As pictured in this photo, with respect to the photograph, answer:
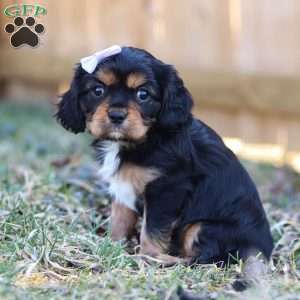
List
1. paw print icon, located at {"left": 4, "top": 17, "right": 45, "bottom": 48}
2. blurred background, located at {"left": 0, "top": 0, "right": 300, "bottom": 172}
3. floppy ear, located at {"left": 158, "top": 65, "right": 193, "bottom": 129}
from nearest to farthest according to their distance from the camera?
floppy ear, located at {"left": 158, "top": 65, "right": 193, "bottom": 129} < paw print icon, located at {"left": 4, "top": 17, "right": 45, "bottom": 48} < blurred background, located at {"left": 0, "top": 0, "right": 300, "bottom": 172}

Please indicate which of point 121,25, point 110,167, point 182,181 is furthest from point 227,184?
point 121,25

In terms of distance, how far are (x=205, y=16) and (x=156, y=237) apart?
16.1 feet

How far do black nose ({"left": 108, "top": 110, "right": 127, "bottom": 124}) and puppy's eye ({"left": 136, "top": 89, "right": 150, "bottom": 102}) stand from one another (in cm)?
18

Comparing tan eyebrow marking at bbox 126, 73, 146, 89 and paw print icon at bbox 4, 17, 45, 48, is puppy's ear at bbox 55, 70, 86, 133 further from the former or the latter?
paw print icon at bbox 4, 17, 45, 48

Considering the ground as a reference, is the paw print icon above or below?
above

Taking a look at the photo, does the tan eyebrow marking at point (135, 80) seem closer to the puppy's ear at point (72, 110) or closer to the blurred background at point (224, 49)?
the puppy's ear at point (72, 110)

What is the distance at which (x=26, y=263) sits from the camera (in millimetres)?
4301

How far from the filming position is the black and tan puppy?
474 centimetres

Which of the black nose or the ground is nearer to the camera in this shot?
the ground

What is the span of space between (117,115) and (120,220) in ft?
3.45

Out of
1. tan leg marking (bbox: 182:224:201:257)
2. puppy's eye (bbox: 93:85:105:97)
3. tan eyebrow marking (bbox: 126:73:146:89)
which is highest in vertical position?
tan eyebrow marking (bbox: 126:73:146:89)

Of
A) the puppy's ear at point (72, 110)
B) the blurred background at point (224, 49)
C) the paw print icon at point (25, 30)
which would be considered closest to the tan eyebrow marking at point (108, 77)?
the puppy's ear at point (72, 110)

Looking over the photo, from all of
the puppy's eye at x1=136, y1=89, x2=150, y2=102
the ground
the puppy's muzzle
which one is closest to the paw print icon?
the ground

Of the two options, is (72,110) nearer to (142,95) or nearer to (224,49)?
(142,95)
